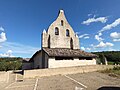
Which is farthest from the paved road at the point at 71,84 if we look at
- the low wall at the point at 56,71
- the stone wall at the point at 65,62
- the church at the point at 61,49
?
the church at the point at 61,49

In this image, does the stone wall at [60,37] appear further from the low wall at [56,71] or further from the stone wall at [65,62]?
the low wall at [56,71]

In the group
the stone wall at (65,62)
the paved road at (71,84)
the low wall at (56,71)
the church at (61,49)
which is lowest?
the paved road at (71,84)

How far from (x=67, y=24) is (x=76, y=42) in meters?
4.67

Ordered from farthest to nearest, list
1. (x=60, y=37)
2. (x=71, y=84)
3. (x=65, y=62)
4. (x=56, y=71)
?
(x=60, y=37) < (x=65, y=62) < (x=56, y=71) < (x=71, y=84)

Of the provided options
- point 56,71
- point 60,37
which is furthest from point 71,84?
point 60,37

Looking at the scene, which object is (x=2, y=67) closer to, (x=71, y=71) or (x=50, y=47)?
(x=50, y=47)

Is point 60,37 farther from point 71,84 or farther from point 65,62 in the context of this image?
point 71,84

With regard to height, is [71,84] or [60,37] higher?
[60,37]

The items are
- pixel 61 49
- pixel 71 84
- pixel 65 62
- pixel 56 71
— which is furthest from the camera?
pixel 61 49

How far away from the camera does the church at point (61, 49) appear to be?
74.4 ft

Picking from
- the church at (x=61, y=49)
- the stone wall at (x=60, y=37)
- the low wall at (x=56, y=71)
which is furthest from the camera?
the stone wall at (x=60, y=37)

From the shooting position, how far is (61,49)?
25562mm

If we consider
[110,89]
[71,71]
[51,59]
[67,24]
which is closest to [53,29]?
[67,24]

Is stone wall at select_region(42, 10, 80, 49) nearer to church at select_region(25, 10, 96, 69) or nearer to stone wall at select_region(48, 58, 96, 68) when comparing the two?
church at select_region(25, 10, 96, 69)
